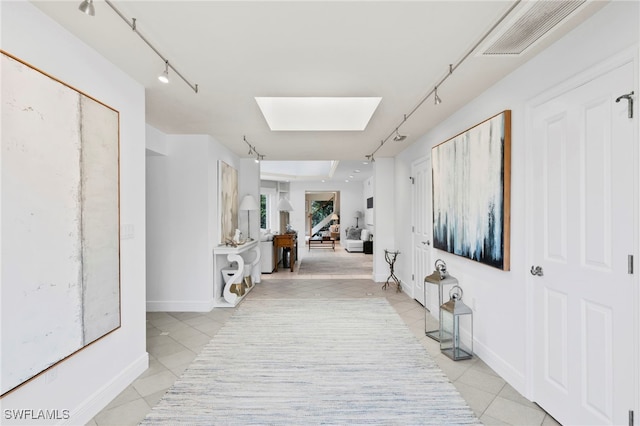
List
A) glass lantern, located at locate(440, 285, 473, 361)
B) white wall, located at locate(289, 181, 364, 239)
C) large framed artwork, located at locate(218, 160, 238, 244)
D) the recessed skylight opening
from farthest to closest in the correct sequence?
white wall, located at locate(289, 181, 364, 239) → large framed artwork, located at locate(218, 160, 238, 244) → the recessed skylight opening → glass lantern, located at locate(440, 285, 473, 361)

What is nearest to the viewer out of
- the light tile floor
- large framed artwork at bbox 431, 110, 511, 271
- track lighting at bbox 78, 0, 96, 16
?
track lighting at bbox 78, 0, 96, 16

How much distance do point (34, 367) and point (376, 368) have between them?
7.54 ft

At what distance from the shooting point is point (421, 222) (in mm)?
4363

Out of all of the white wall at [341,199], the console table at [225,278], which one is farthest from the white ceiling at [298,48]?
the white wall at [341,199]

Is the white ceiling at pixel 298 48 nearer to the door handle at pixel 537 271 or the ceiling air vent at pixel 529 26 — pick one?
the ceiling air vent at pixel 529 26

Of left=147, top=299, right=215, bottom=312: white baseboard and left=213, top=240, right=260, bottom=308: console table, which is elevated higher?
left=213, top=240, right=260, bottom=308: console table

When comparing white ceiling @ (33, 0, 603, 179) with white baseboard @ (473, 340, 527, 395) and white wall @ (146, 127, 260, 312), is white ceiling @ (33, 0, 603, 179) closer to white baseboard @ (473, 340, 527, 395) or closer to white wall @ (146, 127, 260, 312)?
white wall @ (146, 127, 260, 312)

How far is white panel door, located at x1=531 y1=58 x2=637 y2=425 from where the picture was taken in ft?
4.94

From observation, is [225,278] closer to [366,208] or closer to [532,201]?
[532,201]

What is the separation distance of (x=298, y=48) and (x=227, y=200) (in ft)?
10.9

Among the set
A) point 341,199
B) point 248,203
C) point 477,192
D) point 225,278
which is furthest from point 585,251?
point 341,199

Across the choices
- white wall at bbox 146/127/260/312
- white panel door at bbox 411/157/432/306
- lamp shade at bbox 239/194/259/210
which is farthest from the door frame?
lamp shade at bbox 239/194/259/210

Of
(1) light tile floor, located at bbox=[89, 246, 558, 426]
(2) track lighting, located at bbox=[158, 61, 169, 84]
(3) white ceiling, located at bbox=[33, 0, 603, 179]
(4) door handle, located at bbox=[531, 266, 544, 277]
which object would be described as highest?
(3) white ceiling, located at bbox=[33, 0, 603, 179]

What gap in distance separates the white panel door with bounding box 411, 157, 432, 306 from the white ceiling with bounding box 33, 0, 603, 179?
1200 millimetres
